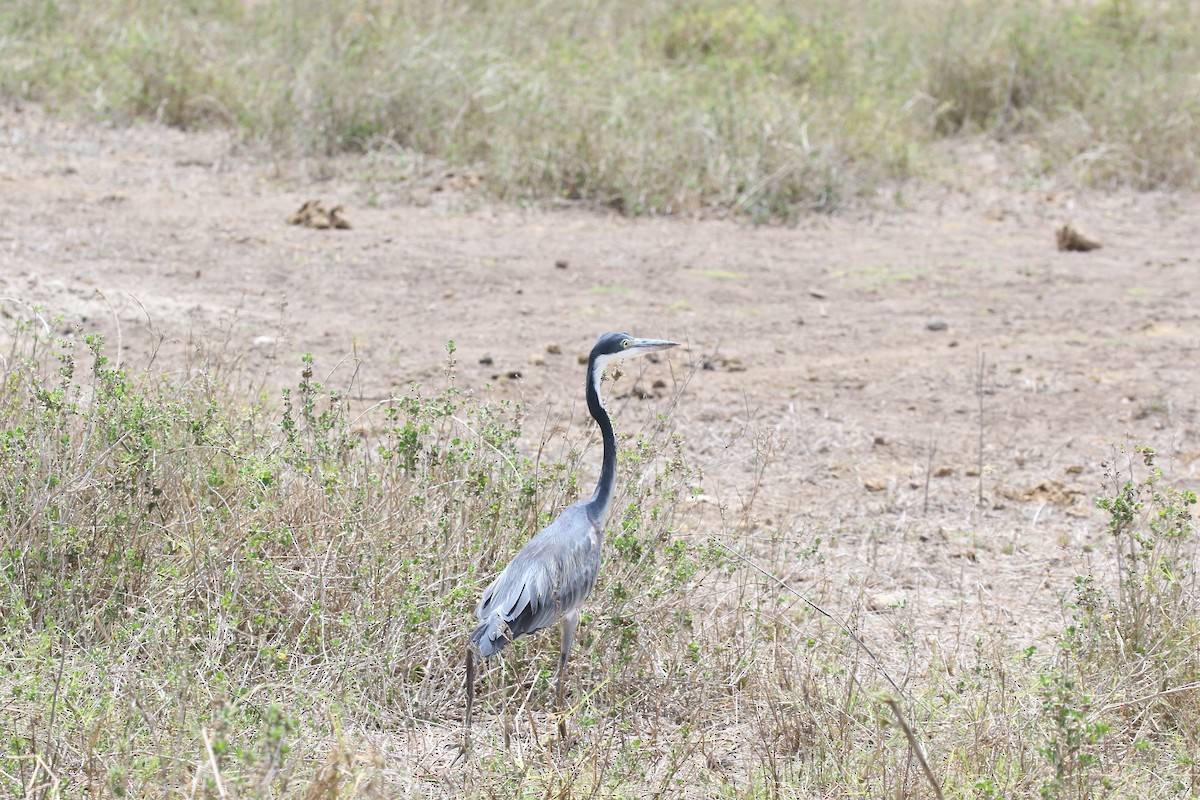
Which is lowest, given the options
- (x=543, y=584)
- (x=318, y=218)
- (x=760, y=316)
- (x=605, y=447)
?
(x=760, y=316)

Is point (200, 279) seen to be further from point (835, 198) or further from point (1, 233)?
point (835, 198)

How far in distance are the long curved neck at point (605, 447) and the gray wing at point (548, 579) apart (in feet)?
0.14

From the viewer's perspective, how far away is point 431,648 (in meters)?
3.54

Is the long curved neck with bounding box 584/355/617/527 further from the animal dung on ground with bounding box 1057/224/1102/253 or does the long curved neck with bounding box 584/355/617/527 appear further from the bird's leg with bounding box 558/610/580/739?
the animal dung on ground with bounding box 1057/224/1102/253

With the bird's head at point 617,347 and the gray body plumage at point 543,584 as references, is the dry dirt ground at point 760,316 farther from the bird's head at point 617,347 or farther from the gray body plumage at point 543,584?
the gray body plumage at point 543,584

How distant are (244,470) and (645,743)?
134 cm

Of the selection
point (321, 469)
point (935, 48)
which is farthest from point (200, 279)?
point (935, 48)

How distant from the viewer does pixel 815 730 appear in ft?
11.4

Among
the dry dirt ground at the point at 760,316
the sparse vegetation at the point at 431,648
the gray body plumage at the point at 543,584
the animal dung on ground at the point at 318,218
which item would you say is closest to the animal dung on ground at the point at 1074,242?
the dry dirt ground at the point at 760,316

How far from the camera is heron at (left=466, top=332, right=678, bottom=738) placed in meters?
3.28

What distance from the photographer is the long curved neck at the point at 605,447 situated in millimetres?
3580

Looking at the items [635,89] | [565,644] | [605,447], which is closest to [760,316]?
[635,89]

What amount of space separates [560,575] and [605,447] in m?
0.40

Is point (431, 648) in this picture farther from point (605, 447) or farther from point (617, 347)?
point (617, 347)
